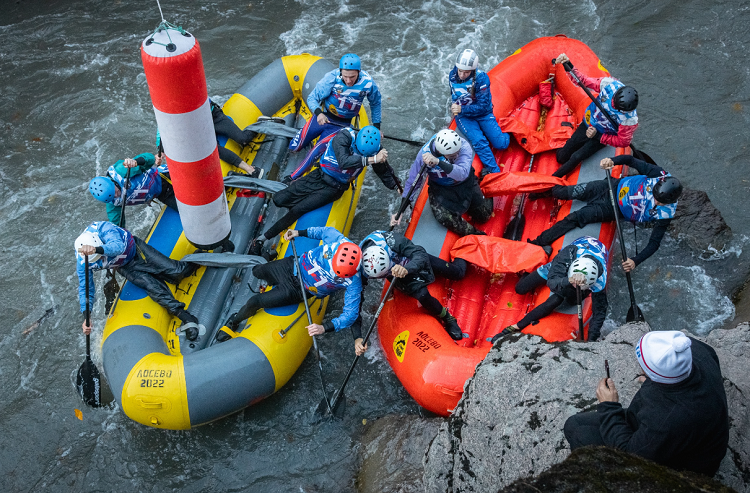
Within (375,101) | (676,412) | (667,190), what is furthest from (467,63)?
(676,412)

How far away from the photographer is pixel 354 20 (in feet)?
30.1

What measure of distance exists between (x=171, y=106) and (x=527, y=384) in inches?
109

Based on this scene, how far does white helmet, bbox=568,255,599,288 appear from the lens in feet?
14.4

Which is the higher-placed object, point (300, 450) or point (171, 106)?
point (171, 106)

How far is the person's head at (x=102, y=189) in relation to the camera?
5.00m

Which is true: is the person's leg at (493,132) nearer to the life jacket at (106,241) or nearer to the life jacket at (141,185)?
the life jacket at (141,185)

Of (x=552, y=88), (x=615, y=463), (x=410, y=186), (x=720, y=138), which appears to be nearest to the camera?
(x=615, y=463)

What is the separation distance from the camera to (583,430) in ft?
9.58

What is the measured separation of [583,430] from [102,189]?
4.14 meters

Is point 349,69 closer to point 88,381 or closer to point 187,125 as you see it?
point 187,125

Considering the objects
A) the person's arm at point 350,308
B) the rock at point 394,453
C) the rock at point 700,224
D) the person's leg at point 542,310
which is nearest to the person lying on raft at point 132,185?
the person's arm at point 350,308

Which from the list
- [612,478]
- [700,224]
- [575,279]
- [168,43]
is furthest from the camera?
[700,224]

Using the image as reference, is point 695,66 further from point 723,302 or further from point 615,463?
point 615,463

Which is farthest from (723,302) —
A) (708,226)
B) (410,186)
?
(410,186)
